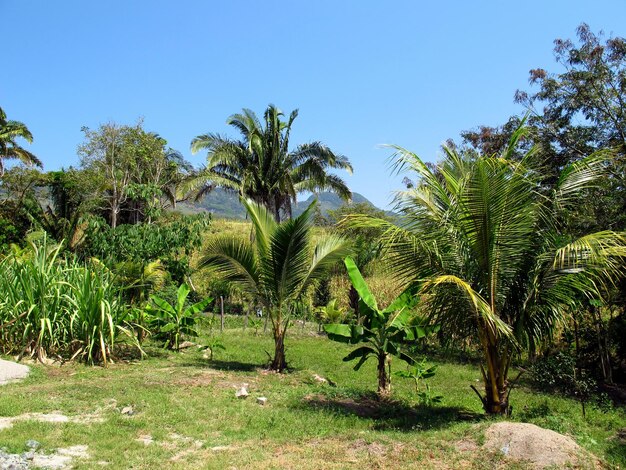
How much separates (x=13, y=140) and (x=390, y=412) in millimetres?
26757

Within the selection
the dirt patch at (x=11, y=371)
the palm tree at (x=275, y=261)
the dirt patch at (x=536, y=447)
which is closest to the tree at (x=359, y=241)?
the palm tree at (x=275, y=261)

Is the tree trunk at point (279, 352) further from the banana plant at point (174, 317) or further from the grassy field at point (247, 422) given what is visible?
the banana plant at point (174, 317)

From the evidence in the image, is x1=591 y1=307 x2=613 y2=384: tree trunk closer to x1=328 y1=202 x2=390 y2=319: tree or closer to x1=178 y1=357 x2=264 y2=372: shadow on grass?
x1=328 y1=202 x2=390 y2=319: tree

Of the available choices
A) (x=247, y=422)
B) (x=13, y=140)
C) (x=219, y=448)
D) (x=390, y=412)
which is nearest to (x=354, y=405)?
(x=390, y=412)

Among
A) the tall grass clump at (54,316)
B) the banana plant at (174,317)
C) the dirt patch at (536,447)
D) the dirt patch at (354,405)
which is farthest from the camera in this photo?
the banana plant at (174,317)

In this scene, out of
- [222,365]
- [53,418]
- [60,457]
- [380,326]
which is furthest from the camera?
[222,365]

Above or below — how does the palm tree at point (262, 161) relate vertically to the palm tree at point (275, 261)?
above

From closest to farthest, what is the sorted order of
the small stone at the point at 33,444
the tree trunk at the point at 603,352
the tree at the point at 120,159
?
the small stone at the point at 33,444
the tree trunk at the point at 603,352
the tree at the point at 120,159

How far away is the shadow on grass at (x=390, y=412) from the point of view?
22.2 feet

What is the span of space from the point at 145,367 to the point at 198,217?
5709 mm

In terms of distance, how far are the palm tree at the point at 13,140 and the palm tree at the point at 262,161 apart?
10614 mm

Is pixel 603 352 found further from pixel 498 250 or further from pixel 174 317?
pixel 174 317

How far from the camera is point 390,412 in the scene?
7.56m

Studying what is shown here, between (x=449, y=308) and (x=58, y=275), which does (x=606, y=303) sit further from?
(x=58, y=275)
